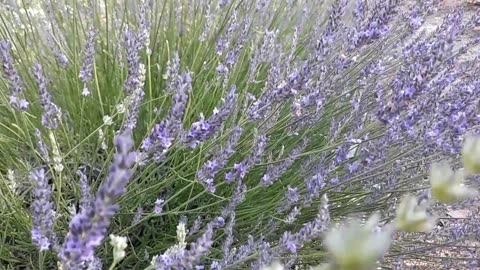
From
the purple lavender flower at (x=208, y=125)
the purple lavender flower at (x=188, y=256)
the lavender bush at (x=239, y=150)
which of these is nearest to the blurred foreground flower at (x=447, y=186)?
the lavender bush at (x=239, y=150)

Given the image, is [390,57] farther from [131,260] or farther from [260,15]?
[131,260]

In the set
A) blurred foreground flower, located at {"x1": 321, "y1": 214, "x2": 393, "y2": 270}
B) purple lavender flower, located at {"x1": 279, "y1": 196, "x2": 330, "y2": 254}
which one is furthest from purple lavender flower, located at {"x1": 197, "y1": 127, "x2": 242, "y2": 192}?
blurred foreground flower, located at {"x1": 321, "y1": 214, "x2": 393, "y2": 270}

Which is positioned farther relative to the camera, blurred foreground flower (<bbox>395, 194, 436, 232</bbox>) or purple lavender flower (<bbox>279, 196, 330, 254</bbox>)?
purple lavender flower (<bbox>279, 196, 330, 254</bbox>)

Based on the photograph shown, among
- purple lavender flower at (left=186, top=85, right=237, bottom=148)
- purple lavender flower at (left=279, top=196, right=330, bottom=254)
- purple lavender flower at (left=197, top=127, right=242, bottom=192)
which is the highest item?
purple lavender flower at (left=186, top=85, right=237, bottom=148)

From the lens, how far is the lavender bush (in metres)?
1.04

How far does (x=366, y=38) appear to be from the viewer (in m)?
1.34

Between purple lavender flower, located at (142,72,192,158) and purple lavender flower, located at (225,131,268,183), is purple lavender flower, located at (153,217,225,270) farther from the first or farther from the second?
purple lavender flower, located at (225,131,268,183)

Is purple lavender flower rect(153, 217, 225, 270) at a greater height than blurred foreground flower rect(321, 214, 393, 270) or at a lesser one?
greater

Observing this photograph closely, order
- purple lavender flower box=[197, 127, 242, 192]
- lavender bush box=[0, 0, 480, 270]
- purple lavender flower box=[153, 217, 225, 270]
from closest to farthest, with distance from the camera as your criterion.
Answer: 1. purple lavender flower box=[153, 217, 225, 270]
2. lavender bush box=[0, 0, 480, 270]
3. purple lavender flower box=[197, 127, 242, 192]

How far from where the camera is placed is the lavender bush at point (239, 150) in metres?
1.04

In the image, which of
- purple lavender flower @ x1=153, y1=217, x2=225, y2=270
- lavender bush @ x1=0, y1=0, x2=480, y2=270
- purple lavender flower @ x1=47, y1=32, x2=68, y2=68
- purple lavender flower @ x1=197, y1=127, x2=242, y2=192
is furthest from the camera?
purple lavender flower @ x1=47, y1=32, x2=68, y2=68

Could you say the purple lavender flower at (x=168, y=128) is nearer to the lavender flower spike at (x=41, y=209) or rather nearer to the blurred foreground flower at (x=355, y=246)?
the lavender flower spike at (x=41, y=209)

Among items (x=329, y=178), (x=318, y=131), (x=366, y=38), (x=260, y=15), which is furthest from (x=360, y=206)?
(x=260, y=15)

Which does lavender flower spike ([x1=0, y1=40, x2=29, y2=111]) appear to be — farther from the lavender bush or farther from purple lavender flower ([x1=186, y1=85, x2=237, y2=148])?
purple lavender flower ([x1=186, y1=85, x2=237, y2=148])
